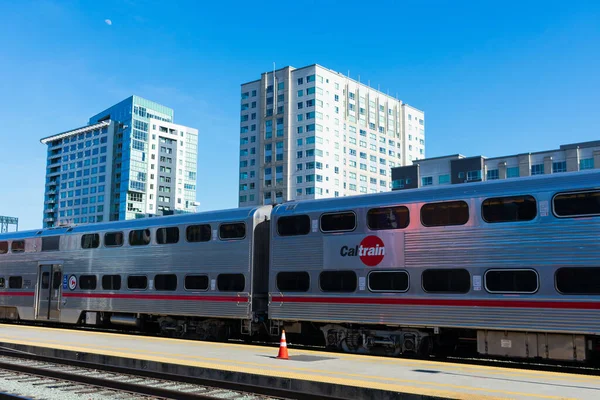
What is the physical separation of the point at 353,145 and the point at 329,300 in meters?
110

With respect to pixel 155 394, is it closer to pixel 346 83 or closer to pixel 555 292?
pixel 555 292

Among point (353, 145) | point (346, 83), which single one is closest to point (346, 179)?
point (353, 145)

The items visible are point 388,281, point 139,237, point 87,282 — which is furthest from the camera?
point 87,282

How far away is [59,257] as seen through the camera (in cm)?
2823

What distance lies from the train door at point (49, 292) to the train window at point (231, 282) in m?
11.0

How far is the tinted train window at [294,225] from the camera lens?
19391 millimetres

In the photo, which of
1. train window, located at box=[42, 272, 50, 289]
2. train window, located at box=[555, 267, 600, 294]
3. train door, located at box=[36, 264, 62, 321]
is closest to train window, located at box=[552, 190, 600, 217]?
train window, located at box=[555, 267, 600, 294]

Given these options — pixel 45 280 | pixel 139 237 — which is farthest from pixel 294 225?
pixel 45 280

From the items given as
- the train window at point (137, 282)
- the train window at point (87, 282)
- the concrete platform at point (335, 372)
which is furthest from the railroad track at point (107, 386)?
the train window at point (87, 282)

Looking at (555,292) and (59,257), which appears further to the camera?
(59,257)

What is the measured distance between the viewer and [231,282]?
21000mm

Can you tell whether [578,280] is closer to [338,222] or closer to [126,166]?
[338,222]

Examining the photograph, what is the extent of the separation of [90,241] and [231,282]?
944 cm

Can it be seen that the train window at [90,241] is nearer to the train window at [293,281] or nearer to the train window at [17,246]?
the train window at [17,246]
